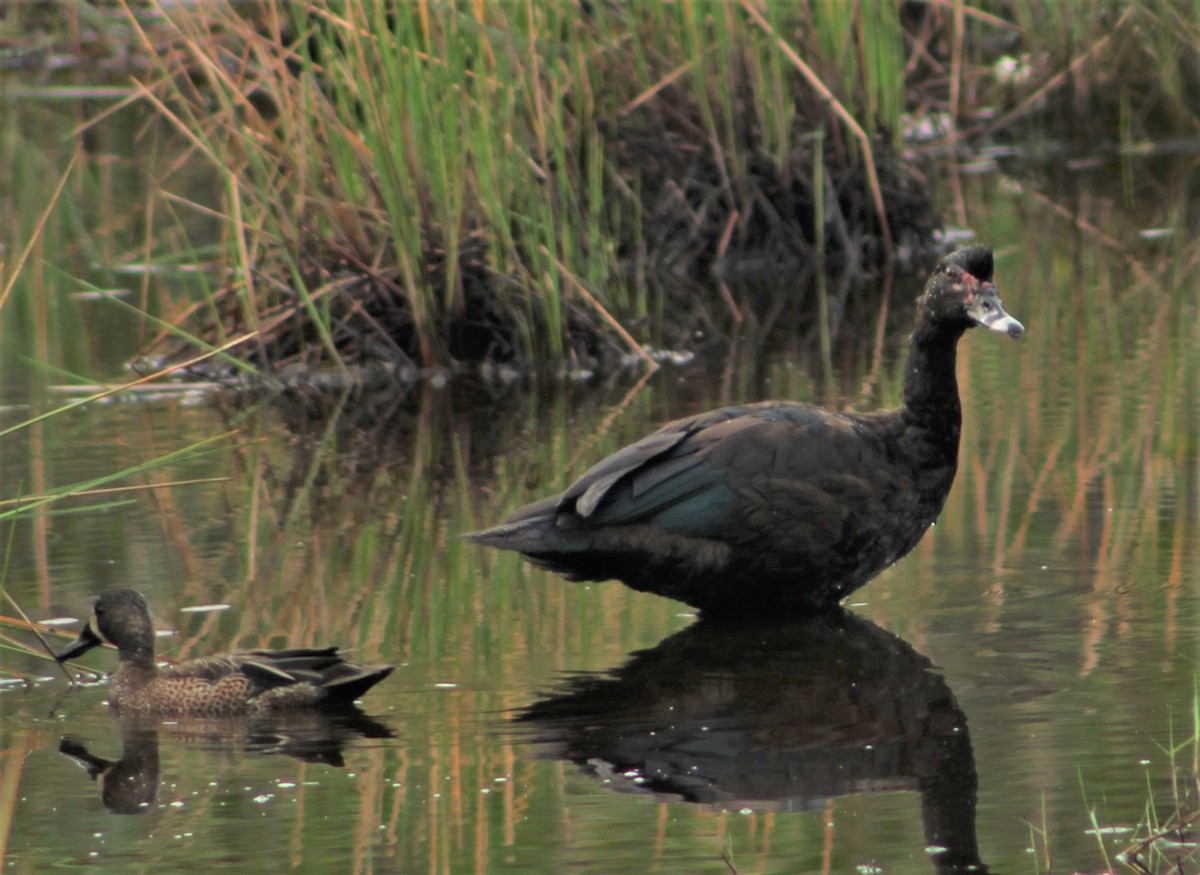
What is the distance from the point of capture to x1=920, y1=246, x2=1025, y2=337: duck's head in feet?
22.2

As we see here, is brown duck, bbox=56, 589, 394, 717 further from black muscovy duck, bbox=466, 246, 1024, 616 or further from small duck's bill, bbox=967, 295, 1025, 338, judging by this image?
small duck's bill, bbox=967, 295, 1025, 338

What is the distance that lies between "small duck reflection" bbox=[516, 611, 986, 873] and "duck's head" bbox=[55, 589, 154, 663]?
1146 millimetres

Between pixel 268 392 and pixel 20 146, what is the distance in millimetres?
7850

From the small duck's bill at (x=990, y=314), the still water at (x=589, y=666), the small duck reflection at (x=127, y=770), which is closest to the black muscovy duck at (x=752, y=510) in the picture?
the small duck's bill at (x=990, y=314)

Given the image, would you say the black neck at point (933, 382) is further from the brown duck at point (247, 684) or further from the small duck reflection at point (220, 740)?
the small duck reflection at point (220, 740)

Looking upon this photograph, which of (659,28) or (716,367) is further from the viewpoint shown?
(659,28)

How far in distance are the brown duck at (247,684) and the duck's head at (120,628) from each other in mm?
73

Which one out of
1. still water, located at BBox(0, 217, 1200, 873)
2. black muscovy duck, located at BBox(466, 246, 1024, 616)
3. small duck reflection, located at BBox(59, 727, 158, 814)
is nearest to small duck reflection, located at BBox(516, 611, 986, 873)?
still water, located at BBox(0, 217, 1200, 873)

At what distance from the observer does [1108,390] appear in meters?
9.32

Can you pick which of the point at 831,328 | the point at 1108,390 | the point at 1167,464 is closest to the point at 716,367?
the point at 831,328

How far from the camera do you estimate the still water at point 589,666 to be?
4.84 meters

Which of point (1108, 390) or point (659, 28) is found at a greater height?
point (659, 28)

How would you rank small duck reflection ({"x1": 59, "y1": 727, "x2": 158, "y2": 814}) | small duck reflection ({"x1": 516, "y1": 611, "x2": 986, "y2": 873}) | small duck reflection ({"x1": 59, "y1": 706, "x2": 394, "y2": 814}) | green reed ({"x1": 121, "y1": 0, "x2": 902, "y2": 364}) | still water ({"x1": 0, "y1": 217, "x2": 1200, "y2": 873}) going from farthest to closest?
1. green reed ({"x1": 121, "y1": 0, "x2": 902, "y2": 364})
2. small duck reflection ({"x1": 59, "y1": 706, "x2": 394, "y2": 814})
3. small duck reflection ({"x1": 59, "y1": 727, "x2": 158, "y2": 814})
4. small duck reflection ({"x1": 516, "y1": 611, "x2": 986, "y2": 873})
5. still water ({"x1": 0, "y1": 217, "x2": 1200, "y2": 873})

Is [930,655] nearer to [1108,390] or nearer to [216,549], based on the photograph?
[216,549]
